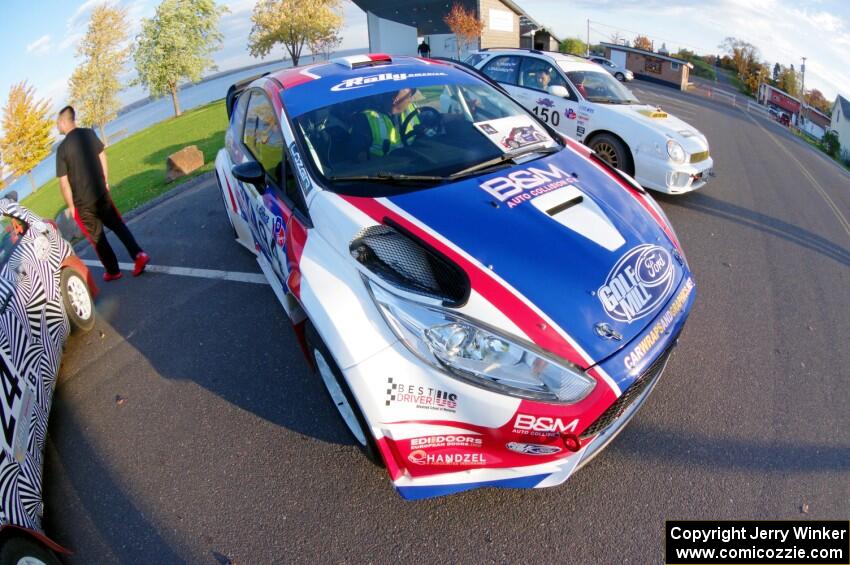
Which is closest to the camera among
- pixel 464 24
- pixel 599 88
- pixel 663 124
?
pixel 663 124

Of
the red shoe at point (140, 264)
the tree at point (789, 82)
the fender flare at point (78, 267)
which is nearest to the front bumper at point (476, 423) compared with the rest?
the fender flare at point (78, 267)

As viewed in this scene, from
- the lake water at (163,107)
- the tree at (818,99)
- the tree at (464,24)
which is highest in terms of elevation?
the tree at (464,24)

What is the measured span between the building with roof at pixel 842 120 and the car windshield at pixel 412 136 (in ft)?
184

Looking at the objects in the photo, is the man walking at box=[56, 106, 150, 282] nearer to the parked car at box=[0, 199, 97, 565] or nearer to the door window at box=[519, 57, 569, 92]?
the parked car at box=[0, 199, 97, 565]

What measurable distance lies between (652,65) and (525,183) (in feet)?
140

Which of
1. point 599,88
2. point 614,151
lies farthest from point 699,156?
point 599,88

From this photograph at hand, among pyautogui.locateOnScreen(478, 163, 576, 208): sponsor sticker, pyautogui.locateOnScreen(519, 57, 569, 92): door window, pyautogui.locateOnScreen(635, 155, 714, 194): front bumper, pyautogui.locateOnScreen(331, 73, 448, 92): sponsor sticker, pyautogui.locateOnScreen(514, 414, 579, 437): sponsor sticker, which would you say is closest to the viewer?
pyautogui.locateOnScreen(514, 414, 579, 437): sponsor sticker

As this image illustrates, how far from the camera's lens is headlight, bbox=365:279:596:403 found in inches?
74.7

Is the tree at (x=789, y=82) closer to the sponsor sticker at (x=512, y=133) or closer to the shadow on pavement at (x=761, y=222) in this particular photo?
the shadow on pavement at (x=761, y=222)

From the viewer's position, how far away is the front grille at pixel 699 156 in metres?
5.58

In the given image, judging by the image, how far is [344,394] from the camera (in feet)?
7.54

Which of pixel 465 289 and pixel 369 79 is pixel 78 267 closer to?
pixel 369 79

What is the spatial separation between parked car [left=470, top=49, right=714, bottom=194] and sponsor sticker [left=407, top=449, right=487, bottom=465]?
4761 millimetres

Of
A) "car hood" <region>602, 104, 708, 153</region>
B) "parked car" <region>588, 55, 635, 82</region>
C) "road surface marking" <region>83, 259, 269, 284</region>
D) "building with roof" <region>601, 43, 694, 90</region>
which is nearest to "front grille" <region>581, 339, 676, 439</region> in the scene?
"road surface marking" <region>83, 259, 269, 284</region>
